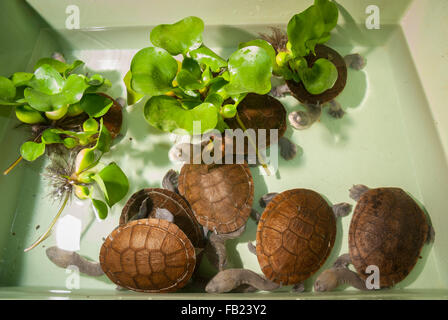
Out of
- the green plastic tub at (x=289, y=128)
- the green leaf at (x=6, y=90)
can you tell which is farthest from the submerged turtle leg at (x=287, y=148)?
the green leaf at (x=6, y=90)

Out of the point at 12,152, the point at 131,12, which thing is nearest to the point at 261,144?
the point at 131,12

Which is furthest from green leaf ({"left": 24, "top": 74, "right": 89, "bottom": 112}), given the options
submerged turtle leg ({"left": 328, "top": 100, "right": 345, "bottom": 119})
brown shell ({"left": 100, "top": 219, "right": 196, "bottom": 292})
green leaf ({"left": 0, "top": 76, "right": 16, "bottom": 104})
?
submerged turtle leg ({"left": 328, "top": 100, "right": 345, "bottom": 119})

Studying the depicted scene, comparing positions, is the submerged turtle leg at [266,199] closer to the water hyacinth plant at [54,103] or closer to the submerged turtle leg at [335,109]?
the submerged turtle leg at [335,109]

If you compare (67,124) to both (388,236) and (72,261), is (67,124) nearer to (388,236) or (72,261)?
(72,261)

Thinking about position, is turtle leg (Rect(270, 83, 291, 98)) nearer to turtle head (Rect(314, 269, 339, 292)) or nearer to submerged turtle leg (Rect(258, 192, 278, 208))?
submerged turtle leg (Rect(258, 192, 278, 208))

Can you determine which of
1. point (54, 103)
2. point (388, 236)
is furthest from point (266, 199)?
point (54, 103)

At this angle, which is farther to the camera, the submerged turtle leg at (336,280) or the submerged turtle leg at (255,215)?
the submerged turtle leg at (255,215)

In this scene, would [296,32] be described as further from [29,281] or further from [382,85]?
[29,281]

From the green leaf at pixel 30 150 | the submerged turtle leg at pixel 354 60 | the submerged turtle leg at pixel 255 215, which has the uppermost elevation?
the submerged turtle leg at pixel 354 60
